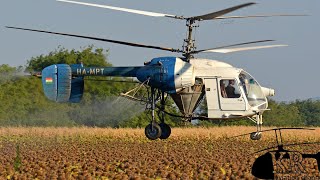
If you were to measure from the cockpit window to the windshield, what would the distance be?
290 mm

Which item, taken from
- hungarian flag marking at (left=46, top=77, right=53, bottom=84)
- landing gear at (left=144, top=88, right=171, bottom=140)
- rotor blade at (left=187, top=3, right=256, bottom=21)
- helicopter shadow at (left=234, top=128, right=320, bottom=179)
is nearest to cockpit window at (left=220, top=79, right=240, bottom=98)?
landing gear at (left=144, top=88, right=171, bottom=140)

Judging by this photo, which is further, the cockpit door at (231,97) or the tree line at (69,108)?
the tree line at (69,108)

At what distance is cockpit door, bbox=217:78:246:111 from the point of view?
28031 mm

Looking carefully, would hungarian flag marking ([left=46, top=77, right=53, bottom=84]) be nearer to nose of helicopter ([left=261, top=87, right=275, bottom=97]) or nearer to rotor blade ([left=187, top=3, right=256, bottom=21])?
rotor blade ([left=187, top=3, right=256, bottom=21])

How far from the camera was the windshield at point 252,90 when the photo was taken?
28297mm

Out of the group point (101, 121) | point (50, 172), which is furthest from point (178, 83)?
point (101, 121)

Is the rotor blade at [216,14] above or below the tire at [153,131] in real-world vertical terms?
above

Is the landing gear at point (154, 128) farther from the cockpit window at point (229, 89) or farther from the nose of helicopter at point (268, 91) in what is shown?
the nose of helicopter at point (268, 91)

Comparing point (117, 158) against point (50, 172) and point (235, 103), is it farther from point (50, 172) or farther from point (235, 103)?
point (235, 103)

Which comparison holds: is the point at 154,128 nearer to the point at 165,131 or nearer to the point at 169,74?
the point at 165,131

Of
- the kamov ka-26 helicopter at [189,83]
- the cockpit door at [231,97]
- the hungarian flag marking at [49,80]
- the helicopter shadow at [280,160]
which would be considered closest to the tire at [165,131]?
the kamov ka-26 helicopter at [189,83]

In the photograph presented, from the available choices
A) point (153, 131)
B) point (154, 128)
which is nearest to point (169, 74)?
point (154, 128)

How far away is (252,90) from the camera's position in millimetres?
28469

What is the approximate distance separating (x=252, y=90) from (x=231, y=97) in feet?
2.97
